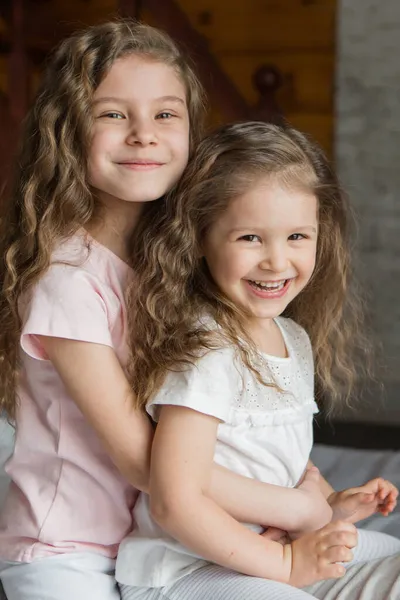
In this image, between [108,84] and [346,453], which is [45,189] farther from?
[346,453]

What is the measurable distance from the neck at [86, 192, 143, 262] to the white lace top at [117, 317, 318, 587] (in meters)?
0.22

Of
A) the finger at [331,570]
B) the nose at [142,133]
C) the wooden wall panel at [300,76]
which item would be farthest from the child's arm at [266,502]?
the wooden wall panel at [300,76]

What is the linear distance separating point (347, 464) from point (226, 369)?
1017 millimetres

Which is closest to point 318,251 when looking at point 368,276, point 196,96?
point 196,96

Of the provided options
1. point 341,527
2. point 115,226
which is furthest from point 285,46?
point 341,527

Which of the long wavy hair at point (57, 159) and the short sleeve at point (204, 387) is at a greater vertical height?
the long wavy hair at point (57, 159)

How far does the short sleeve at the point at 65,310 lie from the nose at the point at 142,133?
191mm

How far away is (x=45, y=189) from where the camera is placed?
4.55 ft

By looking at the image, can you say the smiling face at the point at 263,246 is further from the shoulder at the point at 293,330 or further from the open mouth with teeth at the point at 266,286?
the shoulder at the point at 293,330

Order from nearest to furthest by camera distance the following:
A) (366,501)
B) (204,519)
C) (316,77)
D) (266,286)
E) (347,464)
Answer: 1. (204,519)
2. (266,286)
3. (366,501)
4. (347,464)
5. (316,77)

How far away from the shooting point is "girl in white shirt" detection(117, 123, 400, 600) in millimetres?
1227

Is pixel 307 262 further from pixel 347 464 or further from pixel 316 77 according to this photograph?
pixel 316 77

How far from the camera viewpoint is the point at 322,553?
1.25 meters

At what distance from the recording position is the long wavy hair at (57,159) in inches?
52.4
